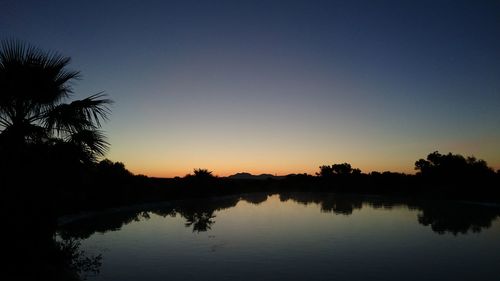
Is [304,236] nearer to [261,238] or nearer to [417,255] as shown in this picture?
[261,238]

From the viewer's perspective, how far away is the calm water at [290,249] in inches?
544

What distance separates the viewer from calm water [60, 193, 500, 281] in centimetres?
1382

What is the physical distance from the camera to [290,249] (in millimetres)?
18719

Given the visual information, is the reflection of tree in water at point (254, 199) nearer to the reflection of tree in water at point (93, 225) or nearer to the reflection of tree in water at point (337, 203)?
the reflection of tree in water at point (337, 203)

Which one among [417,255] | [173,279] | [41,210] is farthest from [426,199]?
[41,210]

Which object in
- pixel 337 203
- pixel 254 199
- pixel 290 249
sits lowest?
pixel 290 249

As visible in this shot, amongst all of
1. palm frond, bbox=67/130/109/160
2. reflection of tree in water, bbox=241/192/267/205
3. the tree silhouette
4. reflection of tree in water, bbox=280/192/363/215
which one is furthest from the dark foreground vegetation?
the tree silhouette

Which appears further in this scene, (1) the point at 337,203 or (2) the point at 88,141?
(1) the point at 337,203

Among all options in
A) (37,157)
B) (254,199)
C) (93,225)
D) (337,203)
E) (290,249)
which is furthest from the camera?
(254,199)

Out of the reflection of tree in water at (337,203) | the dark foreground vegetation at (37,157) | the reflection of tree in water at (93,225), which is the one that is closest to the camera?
the dark foreground vegetation at (37,157)

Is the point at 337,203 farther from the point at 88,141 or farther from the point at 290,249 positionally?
the point at 88,141

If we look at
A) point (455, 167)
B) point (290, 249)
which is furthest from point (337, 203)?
point (290, 249)

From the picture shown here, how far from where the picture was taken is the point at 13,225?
355 inches

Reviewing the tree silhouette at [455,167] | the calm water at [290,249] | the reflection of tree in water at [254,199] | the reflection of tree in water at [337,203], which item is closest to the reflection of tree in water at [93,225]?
the calm water at [290,249]
